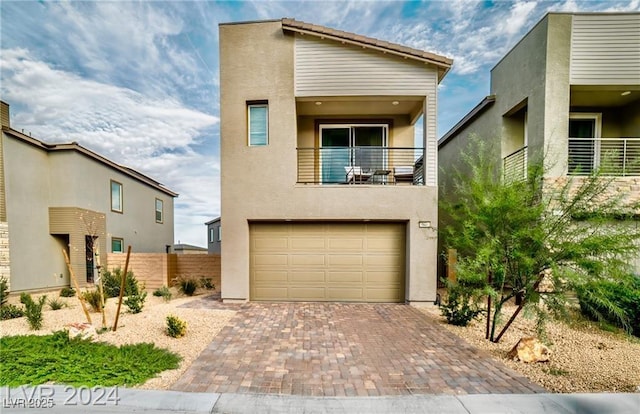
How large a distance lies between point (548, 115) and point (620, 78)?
2.25 m

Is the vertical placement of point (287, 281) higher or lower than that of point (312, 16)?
lower

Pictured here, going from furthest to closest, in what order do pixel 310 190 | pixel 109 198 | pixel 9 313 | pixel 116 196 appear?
pixel 116 196 < pixel 109 198 < pixel 310 190 < pixel 9 313

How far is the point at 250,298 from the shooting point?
25.1 ft

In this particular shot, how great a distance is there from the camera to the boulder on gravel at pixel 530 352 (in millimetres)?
4023

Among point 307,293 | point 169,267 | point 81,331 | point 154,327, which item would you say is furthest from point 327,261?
point 169,267

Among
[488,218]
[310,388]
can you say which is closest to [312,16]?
[488,218]

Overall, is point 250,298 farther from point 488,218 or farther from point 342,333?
point 488,218

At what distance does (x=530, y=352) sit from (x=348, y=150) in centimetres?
694

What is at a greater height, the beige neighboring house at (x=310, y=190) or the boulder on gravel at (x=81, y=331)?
the beige neighboring house at (x=310, y=190)

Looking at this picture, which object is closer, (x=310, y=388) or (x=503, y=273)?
(x=310, y=388)

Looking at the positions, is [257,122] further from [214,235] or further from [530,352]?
[214,235]

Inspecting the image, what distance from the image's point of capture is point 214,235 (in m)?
24.4

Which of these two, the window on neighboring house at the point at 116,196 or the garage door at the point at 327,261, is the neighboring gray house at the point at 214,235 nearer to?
the window on neighboring house at the point at 116,196

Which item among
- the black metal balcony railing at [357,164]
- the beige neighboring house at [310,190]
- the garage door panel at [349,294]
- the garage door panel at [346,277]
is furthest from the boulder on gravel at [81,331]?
the black metal balcony railing at [357,164]
